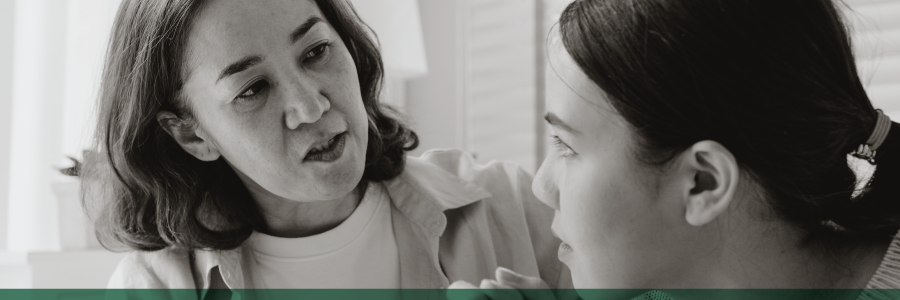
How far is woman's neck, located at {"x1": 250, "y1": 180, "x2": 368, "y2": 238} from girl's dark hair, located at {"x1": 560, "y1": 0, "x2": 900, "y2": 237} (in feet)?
2.07

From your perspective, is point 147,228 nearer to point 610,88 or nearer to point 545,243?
point 545,243

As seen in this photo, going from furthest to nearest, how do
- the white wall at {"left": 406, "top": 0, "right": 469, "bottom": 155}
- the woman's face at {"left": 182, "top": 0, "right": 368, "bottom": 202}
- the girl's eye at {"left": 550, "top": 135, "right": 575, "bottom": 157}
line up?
the white wall at {"left": 406, "top": 0, "right": 469, "bottom": 155}, the woman's face at {"left": 182, "top": 0, "right": 368, "bottom": 202}, the girl's eye at {"left": 550, "top": 135, "right": 575, "bottom": 157}

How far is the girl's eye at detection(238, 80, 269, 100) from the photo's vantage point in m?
1.10

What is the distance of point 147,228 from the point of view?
1308mm

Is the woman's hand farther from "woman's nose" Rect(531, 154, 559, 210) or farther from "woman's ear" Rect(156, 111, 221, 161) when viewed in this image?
"woman's ear" Rect(156, 111, 221, 161)

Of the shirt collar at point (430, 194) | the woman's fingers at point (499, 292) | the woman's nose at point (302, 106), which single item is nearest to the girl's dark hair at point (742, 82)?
the woman's fingers at point (499, 292)

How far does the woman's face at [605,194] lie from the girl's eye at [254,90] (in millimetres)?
453

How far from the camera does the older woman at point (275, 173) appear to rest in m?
1.10

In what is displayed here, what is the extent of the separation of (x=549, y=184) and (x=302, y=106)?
383mm

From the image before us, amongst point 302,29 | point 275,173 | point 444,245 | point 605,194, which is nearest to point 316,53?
point 302,29

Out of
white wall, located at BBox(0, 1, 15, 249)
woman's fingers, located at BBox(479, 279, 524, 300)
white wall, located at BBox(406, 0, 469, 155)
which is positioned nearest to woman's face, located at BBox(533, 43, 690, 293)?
woman's fingers, located at BBox(479, 279, 524, 300)

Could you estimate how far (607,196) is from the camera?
2.69 ft

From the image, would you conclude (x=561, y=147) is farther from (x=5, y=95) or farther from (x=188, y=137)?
(x=5, y=95)

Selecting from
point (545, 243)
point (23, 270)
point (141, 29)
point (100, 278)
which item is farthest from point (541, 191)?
point (23, 270)
